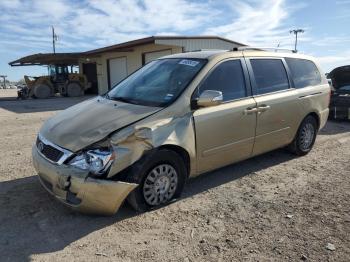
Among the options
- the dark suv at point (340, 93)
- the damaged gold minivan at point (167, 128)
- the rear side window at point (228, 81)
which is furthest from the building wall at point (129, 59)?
the rear side window at point (228, 81)

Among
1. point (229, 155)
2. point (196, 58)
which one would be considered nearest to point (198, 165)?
point (229, 155)

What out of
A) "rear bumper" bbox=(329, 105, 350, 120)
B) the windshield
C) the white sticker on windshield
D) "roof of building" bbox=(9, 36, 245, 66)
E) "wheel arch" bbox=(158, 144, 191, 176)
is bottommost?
"rear bumper" bbox=(329, 105, 350, 120)

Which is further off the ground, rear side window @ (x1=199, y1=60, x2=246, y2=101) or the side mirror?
rear side window @ (x1=199, y1=60, x2=246, y2=101)

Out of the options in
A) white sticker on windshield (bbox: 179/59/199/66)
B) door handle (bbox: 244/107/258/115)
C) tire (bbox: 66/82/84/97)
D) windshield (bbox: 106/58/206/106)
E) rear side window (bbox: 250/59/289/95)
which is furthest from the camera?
tire (bbox: 66/82/84/97)

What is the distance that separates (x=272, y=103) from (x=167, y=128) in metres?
2.08

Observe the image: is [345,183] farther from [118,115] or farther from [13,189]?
[13,189]

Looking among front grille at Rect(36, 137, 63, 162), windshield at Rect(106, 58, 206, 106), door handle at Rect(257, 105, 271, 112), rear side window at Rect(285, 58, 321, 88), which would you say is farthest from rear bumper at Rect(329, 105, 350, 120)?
front grille at Rect(36, 137, 63, 162)

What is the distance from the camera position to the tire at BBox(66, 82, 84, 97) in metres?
26.5

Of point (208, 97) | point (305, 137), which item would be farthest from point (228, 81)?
point (305, 137)

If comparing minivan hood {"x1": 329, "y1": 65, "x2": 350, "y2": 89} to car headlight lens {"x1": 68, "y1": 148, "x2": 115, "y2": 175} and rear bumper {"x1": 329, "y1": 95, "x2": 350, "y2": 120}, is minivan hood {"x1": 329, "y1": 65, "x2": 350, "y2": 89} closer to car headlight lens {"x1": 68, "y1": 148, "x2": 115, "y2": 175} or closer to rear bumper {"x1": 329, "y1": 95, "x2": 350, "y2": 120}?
rear bumper {"x1": 329, "y1": 95, "x2": 350, "y2": 120}

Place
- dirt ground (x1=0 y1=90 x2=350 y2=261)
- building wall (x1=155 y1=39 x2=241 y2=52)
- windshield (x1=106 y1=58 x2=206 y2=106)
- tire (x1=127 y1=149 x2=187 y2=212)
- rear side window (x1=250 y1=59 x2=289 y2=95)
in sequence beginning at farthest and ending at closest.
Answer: building wall (x1=155 y1=39 x2=241 y2=52) < rear side window (x1=250 y1=59 x2=289 y2=95) < windshield (x1=106 y1=58 x2=206 y2=106) < tire (x1=127 y1=149 x2=187 y2=212) < dirt ground (x1=0 y1=90 x2=350 y2=261)

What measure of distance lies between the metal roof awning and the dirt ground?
22.9 metres

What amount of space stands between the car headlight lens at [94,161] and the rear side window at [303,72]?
3.73m

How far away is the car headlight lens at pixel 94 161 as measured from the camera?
3750mm
